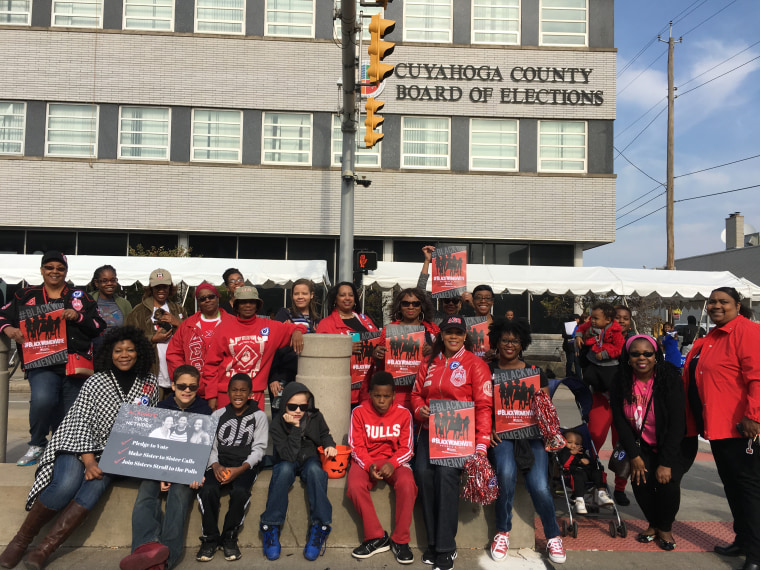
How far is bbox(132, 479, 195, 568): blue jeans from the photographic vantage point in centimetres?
444

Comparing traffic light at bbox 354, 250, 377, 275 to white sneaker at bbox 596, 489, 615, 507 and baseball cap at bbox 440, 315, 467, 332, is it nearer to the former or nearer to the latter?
baseball cap at bbox 440, 315, 467, 332

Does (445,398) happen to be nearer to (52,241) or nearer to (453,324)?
(453,324)

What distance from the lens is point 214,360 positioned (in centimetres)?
543

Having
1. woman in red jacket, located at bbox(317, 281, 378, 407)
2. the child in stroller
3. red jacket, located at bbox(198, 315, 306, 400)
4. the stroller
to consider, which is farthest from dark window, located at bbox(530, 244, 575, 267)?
red jacket, located at bbox(198, 315, 306, 400)

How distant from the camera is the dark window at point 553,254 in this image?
2080cm

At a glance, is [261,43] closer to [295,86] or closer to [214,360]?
[295,86]

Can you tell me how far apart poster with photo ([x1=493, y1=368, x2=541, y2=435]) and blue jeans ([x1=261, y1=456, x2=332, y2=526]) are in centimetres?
152

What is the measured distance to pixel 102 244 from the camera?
2030 centimetres

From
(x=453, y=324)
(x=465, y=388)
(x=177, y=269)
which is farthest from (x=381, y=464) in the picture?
(x=177, y=269)

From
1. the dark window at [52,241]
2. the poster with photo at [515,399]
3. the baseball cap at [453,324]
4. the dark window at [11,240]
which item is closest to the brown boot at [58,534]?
the baseball cap at [453,324]

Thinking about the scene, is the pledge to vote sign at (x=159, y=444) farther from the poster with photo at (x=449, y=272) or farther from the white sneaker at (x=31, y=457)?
the poster with photo at (x=449, y=272)

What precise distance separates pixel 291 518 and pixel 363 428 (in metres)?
0.92

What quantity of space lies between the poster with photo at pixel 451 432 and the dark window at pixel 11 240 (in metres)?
19.9

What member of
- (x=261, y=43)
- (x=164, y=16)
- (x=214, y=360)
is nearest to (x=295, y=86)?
(x=261, y=43)
